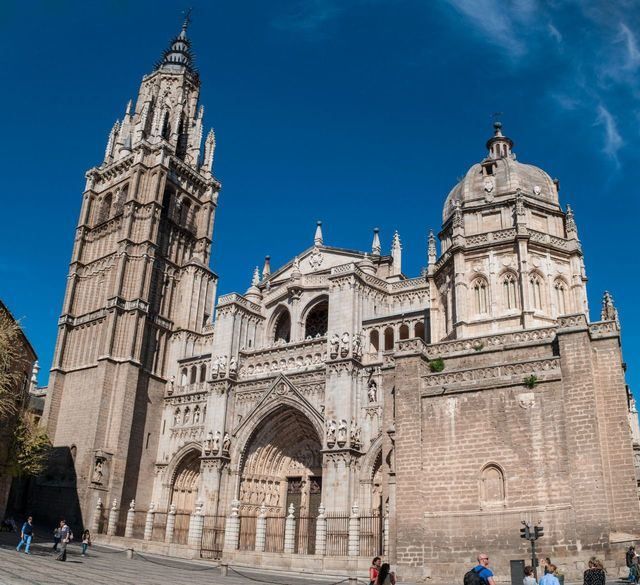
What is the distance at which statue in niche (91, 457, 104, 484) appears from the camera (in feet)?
113

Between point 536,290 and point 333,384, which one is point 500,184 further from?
point 333,384

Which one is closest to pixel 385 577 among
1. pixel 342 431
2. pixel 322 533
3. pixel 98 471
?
pixel 322 533

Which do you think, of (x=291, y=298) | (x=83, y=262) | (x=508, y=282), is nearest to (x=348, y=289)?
(x=291, y=298)

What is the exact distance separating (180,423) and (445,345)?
21.1 meters

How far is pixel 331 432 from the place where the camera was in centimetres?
2967

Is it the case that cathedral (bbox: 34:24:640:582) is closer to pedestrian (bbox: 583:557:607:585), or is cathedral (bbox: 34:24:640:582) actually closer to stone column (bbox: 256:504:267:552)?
stone column (bbox: 256:504:267:552)

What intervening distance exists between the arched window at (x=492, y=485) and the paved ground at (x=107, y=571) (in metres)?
4.50

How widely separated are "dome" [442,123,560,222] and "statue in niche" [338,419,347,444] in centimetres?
1064

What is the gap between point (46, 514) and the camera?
35188 millimetres

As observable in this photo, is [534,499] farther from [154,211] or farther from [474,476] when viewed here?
[154,211]

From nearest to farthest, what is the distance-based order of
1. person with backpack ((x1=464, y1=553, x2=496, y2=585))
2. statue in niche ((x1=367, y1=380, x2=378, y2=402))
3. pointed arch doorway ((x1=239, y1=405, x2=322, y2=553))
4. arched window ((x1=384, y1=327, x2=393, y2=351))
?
person with backpack ((x1=464, y1=553, x2=496, y2=585)) < statue in niche ((x1=367, y1=380, x2=378, y2=402)) < arched window ((x1=384, y1=327, x2=393, y2=351)) < pointed arch doorway ((x1=239, y1=405, x2=322, y2=553))

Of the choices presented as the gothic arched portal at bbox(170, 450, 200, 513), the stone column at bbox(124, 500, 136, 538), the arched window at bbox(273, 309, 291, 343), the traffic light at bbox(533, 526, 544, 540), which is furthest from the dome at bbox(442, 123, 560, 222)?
the stone column at bbox(124, 500, 136, 538)

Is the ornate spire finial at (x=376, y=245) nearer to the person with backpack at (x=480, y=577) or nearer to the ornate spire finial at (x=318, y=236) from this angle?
the ornate spire finial at (x=318, y=236)

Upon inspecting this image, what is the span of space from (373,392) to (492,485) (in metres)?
12.2
